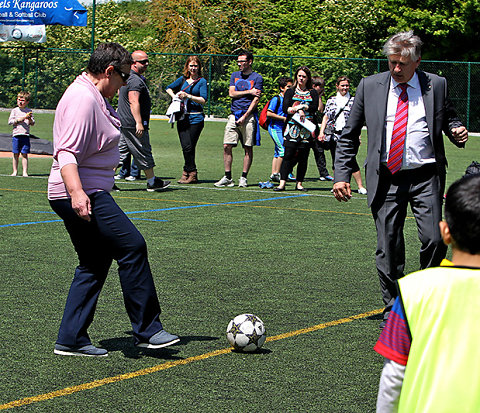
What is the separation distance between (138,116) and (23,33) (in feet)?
85.9

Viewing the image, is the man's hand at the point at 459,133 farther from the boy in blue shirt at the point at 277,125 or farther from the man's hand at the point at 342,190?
the boy in blue shirt at the point at 277,125

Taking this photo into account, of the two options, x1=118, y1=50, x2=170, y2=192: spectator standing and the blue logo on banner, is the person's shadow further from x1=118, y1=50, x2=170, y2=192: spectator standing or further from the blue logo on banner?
the blue logo on banner

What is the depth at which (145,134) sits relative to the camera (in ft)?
47.2

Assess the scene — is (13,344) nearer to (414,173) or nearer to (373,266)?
(414,173)

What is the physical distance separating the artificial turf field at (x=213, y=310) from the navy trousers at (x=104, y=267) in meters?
0.21

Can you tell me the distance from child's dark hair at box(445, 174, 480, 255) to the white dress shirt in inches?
150

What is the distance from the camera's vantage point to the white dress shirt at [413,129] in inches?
244

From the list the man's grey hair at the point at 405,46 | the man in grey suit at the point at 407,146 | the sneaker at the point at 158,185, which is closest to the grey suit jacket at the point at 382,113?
the man in grey suit at the point at 407,146

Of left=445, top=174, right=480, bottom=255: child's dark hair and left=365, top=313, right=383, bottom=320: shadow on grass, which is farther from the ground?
left=445, top=174, right=480, bottom=255: child's dark hair

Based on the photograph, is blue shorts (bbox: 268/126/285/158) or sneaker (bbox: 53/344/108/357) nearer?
sneaker (bbox: 53/344/108/357)

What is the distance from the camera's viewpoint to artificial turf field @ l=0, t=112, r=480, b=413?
4816 mm

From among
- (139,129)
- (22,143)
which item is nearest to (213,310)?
(139,129)

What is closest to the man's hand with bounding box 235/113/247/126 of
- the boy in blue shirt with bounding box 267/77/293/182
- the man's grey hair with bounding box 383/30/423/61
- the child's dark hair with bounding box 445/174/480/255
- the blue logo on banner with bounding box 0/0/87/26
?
the boy in blue shirt with bounding box 267/77/293/182

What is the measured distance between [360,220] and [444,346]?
9.75 metres
